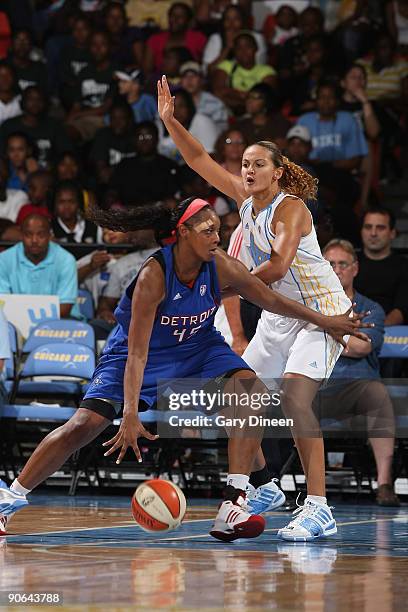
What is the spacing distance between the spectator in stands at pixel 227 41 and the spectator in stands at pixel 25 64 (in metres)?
1.93

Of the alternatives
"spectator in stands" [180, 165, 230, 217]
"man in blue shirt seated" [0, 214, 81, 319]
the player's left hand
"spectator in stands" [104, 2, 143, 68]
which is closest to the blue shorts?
the player's left hand

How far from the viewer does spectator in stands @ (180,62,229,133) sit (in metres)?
12.6

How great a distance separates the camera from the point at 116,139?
12.3 meters

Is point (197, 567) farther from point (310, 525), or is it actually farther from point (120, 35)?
point (120, 35)

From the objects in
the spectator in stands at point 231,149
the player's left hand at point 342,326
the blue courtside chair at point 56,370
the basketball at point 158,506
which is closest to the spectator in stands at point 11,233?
the blue courtside chair at point 56,370

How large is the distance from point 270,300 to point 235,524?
3.51 ft

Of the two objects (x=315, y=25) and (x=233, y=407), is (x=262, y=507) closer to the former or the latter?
(x=233, y=407)

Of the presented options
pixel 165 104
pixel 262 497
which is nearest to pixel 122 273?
pixel 165 104

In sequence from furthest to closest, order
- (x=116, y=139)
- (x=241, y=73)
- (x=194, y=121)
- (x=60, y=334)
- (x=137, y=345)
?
1. (x=241, y=73)
2. (x=116, y=139)
3. (x=194, y=121)
4. (x=60, y=334)
5. (x=137, y=345)

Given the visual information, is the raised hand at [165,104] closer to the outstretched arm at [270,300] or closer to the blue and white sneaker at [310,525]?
the outstretched arm at [270,300]

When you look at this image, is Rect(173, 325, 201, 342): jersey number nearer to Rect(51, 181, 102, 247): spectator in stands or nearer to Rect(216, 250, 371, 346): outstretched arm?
Rect(216, 250, 371, 346): outstretched arm

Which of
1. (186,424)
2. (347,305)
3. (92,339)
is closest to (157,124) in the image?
(92,339)

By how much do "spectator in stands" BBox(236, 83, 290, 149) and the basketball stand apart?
6859 mm

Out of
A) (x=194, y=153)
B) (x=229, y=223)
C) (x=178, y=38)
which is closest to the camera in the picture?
(x=194, y=153)
